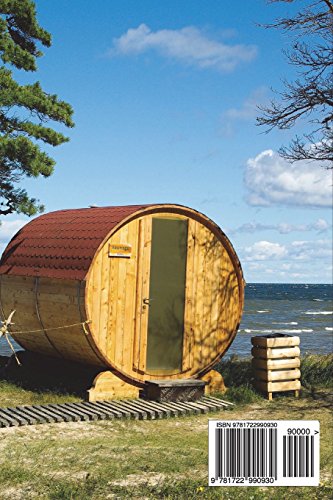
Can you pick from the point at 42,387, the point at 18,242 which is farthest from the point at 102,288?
the point at 18,242

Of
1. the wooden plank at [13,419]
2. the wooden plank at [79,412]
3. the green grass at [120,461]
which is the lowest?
the green grass at [120,461]

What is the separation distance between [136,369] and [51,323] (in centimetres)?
190

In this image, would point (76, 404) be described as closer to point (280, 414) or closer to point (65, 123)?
point (280, 414)

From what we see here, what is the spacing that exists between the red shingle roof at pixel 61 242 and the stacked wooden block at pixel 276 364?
12.2 feet

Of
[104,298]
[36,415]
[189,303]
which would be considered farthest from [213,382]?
[36,415]

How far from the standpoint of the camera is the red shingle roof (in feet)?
47.7

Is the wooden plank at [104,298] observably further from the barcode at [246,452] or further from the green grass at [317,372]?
the barcode at [246,452]

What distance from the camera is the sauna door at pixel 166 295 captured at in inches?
599

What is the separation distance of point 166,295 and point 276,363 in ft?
8.47

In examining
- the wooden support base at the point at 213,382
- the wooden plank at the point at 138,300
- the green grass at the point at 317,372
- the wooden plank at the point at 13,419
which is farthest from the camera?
the green grass at the point at 317,372

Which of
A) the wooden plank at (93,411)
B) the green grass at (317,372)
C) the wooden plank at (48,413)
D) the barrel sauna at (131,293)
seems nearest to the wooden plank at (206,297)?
the barrel sauna at (131,293)

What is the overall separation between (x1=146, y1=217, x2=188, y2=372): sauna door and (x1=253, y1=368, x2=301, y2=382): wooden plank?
161cm

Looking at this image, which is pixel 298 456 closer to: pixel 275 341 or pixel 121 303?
pixel 121 303

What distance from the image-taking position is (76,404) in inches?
546
